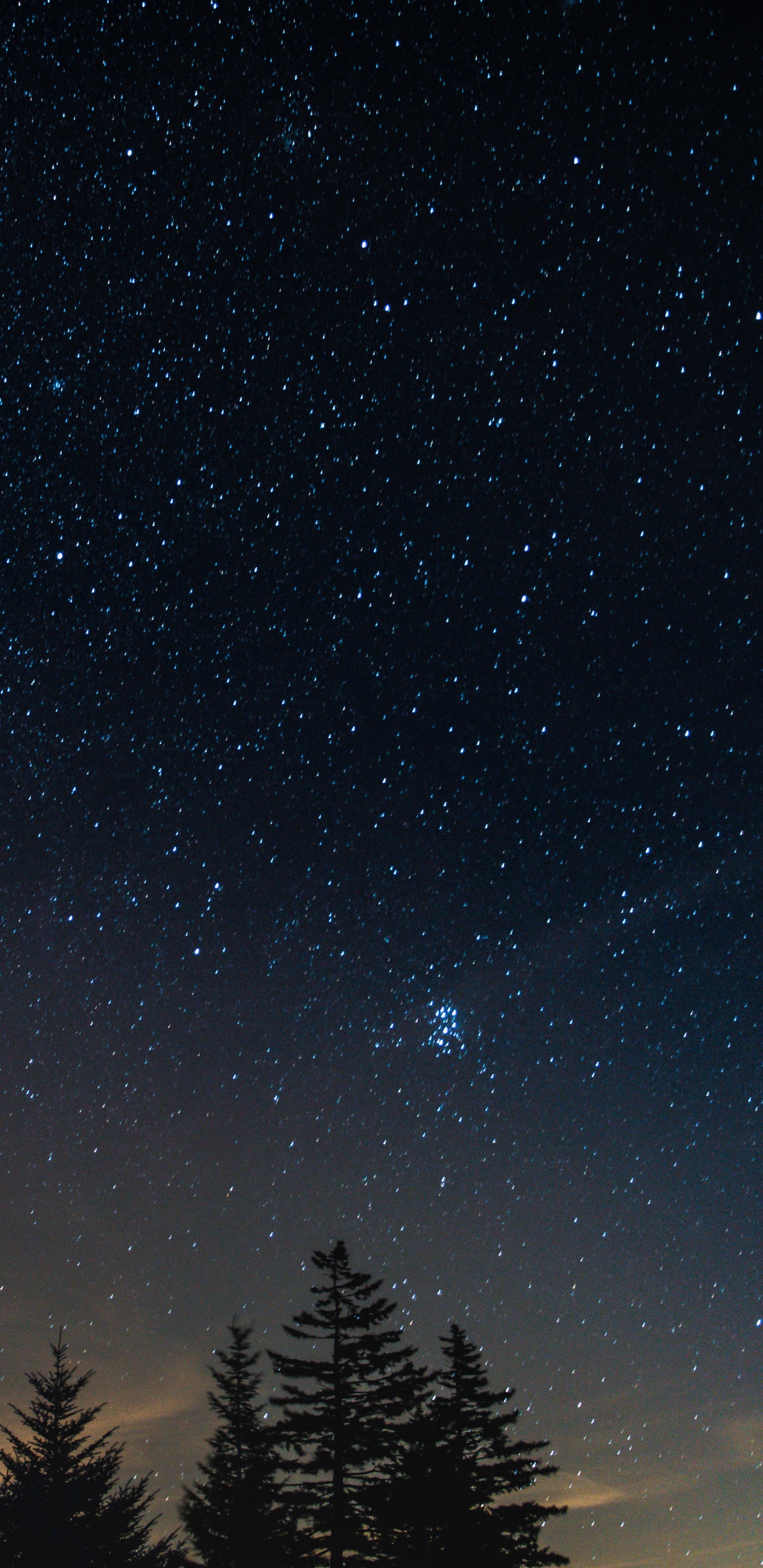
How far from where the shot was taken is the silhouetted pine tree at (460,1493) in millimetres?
22953

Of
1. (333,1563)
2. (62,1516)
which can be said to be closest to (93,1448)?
(62,1516)

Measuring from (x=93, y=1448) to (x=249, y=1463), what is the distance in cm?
1073

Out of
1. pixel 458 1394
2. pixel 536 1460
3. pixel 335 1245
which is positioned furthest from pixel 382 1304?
pixel 536 1460

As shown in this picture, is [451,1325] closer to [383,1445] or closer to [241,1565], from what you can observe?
[383,1445]

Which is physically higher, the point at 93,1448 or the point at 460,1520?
the point at 93,1448

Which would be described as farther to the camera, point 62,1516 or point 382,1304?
point 382,1304

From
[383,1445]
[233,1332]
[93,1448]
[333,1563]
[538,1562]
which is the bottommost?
[538,1562]

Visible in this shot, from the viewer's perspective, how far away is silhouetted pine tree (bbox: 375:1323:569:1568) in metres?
23.0

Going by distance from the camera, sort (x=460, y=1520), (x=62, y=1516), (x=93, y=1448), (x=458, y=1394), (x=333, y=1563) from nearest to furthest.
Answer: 1. (x=62, y=1516)
2. (x=93, y=1448)
3. (x=333, y=1563)
4. (x=460, y=1520)
5. (x=458, y=1394)

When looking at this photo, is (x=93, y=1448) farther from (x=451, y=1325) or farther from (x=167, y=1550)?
(x=451, y=1325)

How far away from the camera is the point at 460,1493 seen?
24.3 meters

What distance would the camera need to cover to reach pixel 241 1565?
2402 cm

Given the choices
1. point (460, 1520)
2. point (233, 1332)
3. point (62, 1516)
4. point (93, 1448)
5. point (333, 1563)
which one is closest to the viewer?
point (62, 1516)

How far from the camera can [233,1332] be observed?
1243 inches
